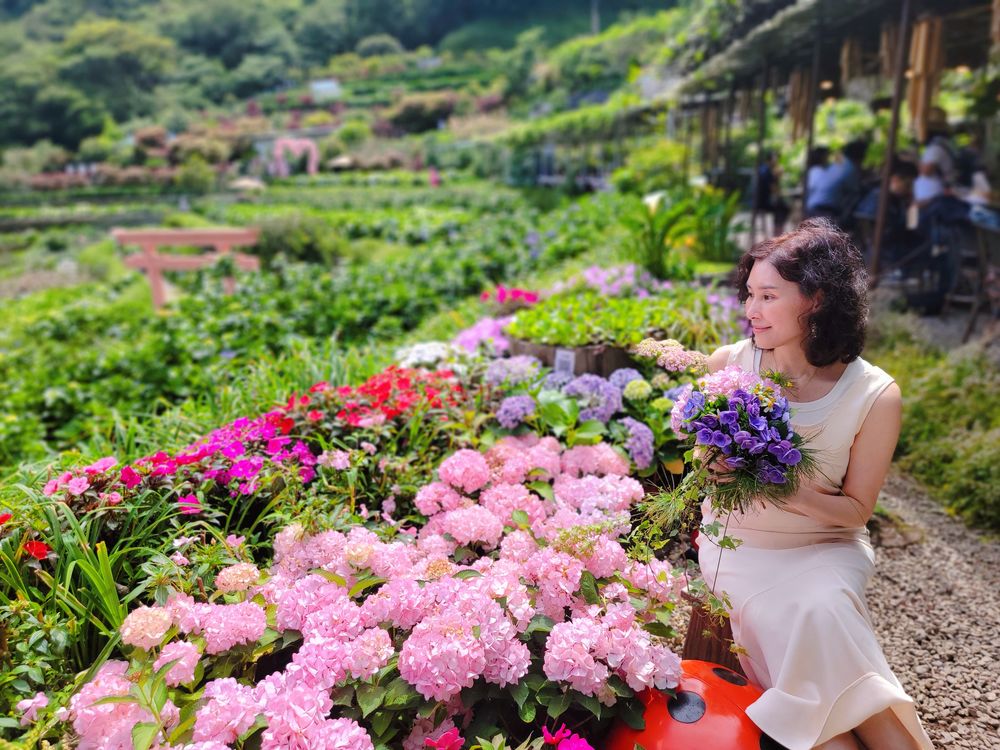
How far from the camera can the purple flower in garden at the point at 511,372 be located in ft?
10.3

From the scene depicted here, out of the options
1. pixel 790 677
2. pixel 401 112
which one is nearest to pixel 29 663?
pixel 790 677

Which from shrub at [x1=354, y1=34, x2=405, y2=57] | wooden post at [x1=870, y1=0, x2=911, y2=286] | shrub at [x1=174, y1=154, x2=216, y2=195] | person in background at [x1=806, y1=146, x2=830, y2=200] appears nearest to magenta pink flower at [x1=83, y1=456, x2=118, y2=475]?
wooden post at [x1=870, y1=0, x2=911, y2=286]

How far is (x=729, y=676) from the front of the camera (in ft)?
5.60

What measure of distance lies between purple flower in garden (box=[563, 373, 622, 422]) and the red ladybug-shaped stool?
132cm

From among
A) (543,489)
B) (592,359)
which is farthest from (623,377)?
(543,489)

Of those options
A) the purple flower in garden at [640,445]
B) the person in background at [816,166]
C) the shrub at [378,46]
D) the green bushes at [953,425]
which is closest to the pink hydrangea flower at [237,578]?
the purple flower in garden at [640,445]

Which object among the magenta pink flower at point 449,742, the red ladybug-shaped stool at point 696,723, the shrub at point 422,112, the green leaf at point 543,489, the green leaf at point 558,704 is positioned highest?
the shrub at point 422,112

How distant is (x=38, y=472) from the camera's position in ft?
8.27

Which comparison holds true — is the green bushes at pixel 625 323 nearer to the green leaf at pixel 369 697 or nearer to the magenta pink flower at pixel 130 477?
the magenta pink flower at pixel 130 477

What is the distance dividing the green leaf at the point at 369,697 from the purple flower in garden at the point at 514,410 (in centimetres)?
142

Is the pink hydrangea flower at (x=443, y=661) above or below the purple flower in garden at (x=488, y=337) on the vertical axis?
above

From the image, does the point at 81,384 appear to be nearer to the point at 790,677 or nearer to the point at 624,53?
the point at 790,677

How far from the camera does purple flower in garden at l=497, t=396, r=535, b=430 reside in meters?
2.80

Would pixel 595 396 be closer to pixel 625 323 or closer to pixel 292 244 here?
pixel 625 323
